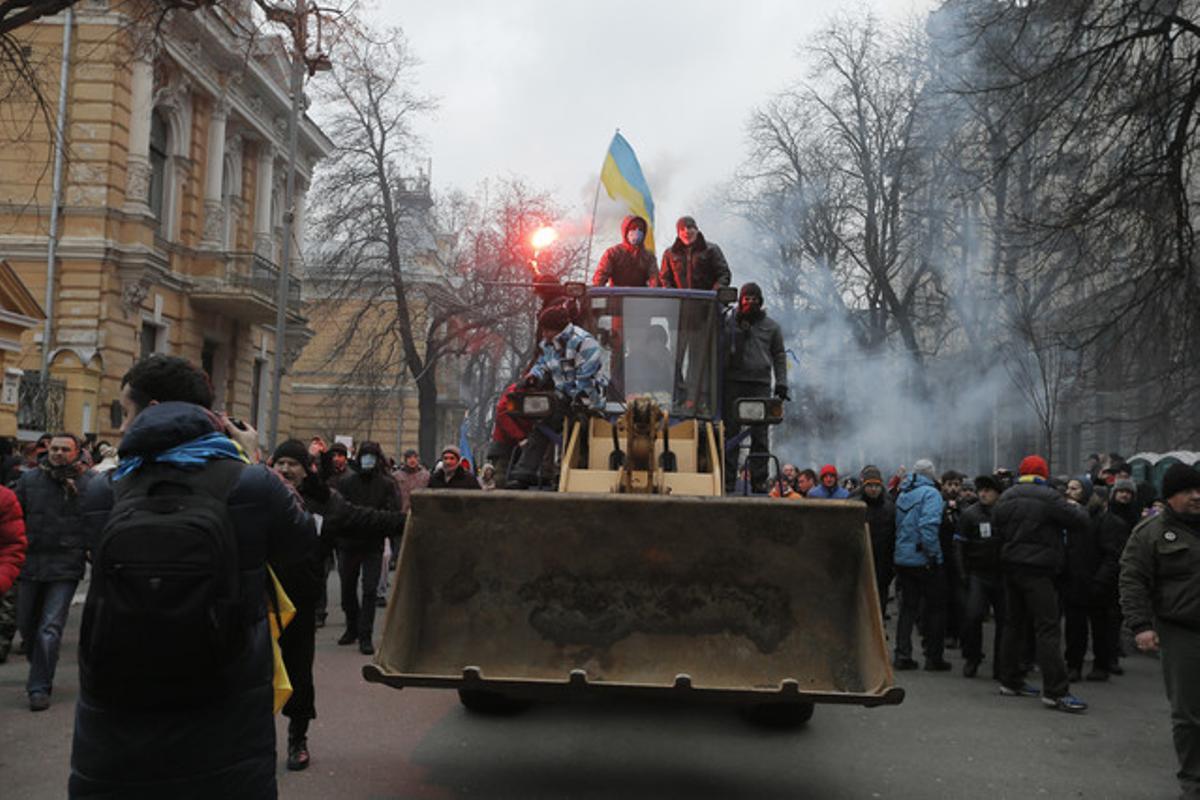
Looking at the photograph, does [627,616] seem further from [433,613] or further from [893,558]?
[893,558]

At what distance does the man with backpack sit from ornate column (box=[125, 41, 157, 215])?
2274cm

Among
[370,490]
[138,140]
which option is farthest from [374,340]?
[370,490]

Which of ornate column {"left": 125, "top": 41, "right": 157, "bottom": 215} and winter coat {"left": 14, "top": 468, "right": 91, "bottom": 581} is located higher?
ornate column {"left": 125, "top": 41, "right": 157, "bottom": 215}

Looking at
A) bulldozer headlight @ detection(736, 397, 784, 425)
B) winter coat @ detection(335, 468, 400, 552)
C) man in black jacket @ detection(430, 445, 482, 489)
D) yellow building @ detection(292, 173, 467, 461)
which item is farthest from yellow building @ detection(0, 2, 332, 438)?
bulldozer headlight @ detection(736, 397, 784, 425)

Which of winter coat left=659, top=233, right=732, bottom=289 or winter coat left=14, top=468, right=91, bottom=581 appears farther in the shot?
winter coat left=659, top=233, right=732, bottom=289

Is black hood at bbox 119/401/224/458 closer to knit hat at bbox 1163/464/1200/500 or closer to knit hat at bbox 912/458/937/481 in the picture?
knit hat at bbox 1163/464/1200/500

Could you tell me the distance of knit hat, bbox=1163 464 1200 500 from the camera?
5.98m

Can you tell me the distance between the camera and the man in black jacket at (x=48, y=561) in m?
7.61

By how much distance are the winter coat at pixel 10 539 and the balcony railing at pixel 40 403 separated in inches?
590

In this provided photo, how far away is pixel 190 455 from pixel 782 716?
5396 mm

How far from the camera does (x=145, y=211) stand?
23.6 metres

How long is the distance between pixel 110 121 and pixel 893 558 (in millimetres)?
19504

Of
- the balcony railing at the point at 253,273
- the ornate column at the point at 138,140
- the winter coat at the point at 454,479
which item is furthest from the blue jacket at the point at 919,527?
the balcony railing at the point at 253,273

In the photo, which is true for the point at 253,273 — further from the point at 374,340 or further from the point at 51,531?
the point at 51,531
